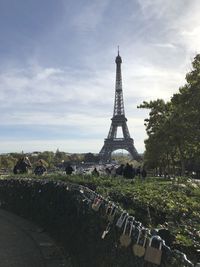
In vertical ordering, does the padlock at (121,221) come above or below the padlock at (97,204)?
below

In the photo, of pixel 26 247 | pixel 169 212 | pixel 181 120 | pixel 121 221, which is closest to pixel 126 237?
pixel 121 221

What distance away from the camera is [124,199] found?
1041cm

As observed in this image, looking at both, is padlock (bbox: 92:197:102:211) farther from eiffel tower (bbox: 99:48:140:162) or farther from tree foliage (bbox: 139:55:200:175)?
eiffel tower (bbox: 99:48:140:162)

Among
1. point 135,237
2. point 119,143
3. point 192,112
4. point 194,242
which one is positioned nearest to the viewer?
point 194,242

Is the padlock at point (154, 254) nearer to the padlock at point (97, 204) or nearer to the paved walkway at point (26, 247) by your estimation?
the padlock at point (97, 204)

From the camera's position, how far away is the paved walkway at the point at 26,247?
1041 cm

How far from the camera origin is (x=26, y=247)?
11.9 m

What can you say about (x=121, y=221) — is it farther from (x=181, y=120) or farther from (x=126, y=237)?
(x=181, y=120)

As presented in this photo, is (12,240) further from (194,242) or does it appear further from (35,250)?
(194,242)

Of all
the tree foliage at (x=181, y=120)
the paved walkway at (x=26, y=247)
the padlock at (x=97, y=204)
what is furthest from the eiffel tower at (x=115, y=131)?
the padlock at (x=97, y=204)

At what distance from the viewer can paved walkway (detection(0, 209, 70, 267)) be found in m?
10.4

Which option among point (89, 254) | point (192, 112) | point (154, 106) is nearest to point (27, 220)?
point (89, 254)

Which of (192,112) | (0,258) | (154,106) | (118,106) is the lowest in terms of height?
(0,258)

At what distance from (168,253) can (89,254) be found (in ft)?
14.2
